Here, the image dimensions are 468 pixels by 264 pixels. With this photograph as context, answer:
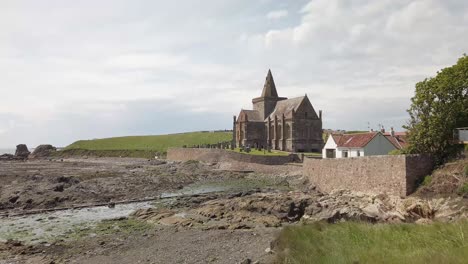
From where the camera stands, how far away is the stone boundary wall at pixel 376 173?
25.9 m

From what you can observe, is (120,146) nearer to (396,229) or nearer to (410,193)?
(410,193)

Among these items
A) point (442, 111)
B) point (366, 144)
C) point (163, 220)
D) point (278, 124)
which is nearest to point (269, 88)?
point (278, 124)

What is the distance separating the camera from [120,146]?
122250 mm

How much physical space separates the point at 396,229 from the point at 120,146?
118m

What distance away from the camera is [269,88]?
8550 centimetres

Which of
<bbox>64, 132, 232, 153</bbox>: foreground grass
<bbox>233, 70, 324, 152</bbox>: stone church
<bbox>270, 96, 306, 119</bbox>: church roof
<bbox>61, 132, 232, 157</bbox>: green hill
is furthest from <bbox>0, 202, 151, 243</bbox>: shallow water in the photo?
<bbox>64, 132, 232, 153</bbox>: foreground grass

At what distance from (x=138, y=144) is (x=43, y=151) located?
30006 millimetres

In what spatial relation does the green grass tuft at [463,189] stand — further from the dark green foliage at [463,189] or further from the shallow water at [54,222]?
the shallow water at [54,222]

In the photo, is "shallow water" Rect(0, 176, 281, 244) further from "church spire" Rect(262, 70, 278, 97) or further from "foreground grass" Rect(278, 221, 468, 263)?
"church spire" Rect(262, 70, 278, 97)

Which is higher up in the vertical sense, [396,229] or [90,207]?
[396,229]

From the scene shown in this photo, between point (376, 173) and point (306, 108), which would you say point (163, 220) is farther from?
point (306, 108)

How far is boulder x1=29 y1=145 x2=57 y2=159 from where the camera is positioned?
4596 inches

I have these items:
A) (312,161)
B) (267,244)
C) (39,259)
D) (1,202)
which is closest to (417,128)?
(312,161)

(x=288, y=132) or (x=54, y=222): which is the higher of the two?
(x=288, y=132)
